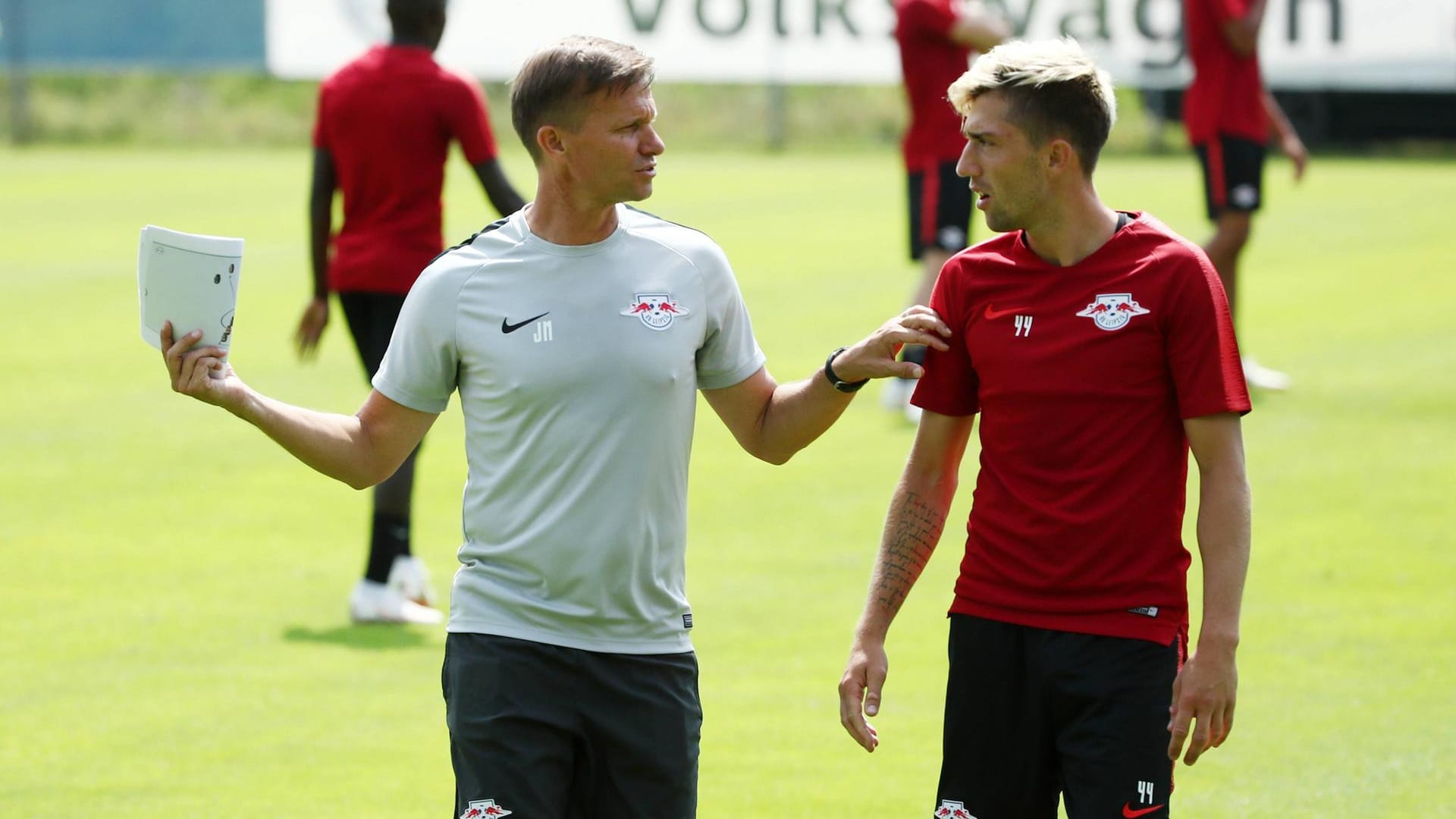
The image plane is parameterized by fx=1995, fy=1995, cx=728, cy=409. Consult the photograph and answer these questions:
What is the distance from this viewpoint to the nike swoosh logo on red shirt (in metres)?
4.06

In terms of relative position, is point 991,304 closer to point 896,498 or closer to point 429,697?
point 896,498

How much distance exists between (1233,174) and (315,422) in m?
9.04

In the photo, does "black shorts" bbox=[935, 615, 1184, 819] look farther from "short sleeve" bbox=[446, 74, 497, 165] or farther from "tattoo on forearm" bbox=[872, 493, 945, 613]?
"short sleeve" bbox=[446, 74, 497, 165]

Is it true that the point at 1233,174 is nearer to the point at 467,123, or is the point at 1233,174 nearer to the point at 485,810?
the point at 467,123

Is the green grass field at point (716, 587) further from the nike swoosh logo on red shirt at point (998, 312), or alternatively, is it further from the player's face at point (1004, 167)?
the player's face at point (1004, 167)

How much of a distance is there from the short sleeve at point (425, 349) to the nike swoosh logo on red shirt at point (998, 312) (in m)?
1.10

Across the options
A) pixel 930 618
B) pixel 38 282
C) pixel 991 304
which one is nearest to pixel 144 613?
pixel 930 618

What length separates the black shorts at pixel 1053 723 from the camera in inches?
154

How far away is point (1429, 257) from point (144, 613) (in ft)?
44.4

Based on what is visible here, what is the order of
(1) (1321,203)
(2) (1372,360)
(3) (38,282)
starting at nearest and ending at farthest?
1. (2) (1372,360)
2. (3) (38,282)
3. (1) (1321,203)

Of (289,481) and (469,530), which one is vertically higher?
(469,530)

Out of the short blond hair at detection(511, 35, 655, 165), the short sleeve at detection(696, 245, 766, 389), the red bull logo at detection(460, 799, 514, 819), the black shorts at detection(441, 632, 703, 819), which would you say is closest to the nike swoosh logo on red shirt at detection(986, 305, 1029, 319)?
the short sleeve at detection(696, 245, 766, 389)

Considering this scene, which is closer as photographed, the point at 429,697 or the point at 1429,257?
the point at 429,697

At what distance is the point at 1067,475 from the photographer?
4.02 meters
